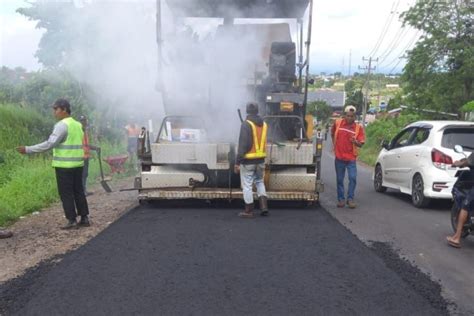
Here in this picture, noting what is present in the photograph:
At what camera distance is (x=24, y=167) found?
11.8 m

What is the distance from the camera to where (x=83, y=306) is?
4066mm

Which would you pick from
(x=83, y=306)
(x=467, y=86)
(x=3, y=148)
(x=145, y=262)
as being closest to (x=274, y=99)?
(x=145, y=262)

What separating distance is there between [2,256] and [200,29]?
556 centimetres

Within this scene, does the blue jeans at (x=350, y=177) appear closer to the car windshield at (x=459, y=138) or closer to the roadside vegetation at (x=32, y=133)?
the car windshield at (x=459, y=138)

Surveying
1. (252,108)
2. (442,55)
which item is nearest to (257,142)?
(252,108)

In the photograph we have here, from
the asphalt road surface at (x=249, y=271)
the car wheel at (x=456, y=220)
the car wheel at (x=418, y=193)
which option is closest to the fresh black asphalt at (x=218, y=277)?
the asphalt road surface at (x=249, y=271)

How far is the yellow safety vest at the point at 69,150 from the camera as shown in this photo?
684cm

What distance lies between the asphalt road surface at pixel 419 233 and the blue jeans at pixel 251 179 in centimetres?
126

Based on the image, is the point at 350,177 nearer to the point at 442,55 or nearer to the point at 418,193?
the point at 418,193

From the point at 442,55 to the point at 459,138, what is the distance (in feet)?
70.5

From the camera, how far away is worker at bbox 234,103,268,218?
7.53 m

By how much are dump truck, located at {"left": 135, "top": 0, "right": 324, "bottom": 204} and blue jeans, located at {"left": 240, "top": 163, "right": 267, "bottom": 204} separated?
0.33 m

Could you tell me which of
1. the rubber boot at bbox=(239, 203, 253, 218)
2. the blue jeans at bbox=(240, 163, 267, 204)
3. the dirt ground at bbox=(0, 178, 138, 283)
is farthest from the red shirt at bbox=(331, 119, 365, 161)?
the dirt ground at bbox=(0, 178, 138, 283)

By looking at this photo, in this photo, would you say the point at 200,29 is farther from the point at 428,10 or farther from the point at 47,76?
the point at 428,10
